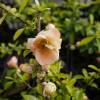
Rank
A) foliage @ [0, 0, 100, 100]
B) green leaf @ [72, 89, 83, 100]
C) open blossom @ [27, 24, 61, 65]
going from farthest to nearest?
foliage @ [0, 0, 100, 100] → green leaf @ [72, 89, 83, 100] → open blossom @ [27, 24, 61, 65]

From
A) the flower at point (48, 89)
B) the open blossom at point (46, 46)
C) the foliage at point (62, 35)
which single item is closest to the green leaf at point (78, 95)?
the foliage at point (62, 35)

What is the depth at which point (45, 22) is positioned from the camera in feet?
10.1

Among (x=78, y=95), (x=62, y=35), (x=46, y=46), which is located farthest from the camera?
(x=62, y=35)

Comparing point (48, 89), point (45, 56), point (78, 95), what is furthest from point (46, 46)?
point (78, 95)

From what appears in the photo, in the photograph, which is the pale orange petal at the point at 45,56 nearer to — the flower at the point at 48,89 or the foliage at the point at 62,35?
the flower at the point at 48,89

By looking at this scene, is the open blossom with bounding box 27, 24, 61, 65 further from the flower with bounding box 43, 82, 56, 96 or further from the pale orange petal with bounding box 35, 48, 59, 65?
the flower with bounding box 43, 82, 56, 96

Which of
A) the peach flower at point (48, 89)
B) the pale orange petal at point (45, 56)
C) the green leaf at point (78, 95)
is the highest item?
the pale orange petal at point (45, 56)

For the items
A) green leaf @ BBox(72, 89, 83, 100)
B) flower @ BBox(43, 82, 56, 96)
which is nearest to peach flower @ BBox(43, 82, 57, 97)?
flower @ BBox(43, 82, 56, 96)

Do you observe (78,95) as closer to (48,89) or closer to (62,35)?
(48,89)

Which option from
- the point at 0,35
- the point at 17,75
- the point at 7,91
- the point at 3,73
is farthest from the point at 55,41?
the point at 0,35

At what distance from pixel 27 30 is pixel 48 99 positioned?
12.4 inches

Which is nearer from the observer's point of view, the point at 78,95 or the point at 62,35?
the point at 78,95

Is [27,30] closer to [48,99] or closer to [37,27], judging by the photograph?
[37,27]

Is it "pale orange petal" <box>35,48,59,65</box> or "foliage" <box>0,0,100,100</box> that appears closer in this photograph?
"pale orange petal" <box>35,48,59,65</box>
